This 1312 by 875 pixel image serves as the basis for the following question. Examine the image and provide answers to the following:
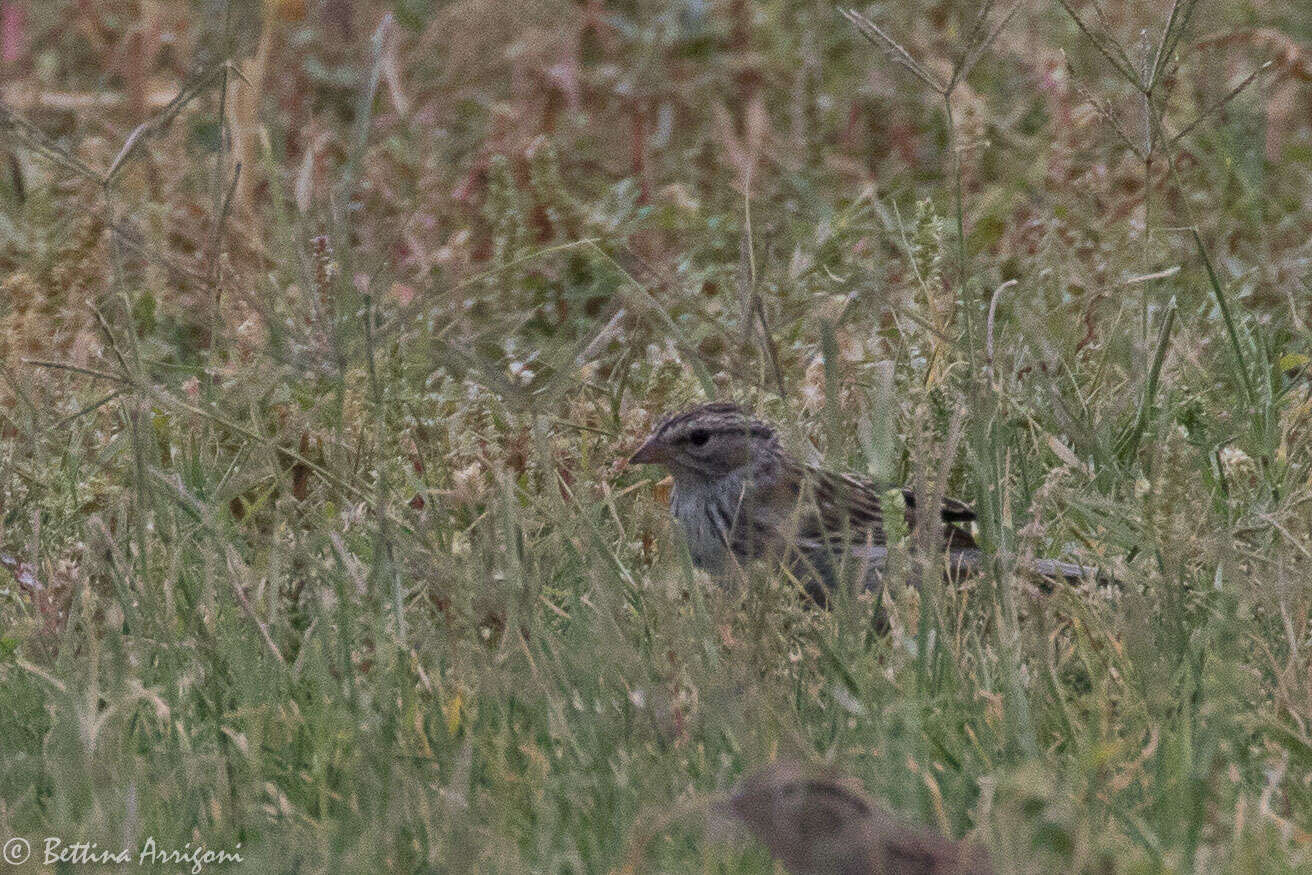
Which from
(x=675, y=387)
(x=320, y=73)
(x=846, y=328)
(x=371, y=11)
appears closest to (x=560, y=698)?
(x=675, y=387)

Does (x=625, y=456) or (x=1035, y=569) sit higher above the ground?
(x=1035, y=569)

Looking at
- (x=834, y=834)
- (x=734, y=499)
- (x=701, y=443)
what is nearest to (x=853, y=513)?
(x=734, y=499)

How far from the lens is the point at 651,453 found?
412 cm

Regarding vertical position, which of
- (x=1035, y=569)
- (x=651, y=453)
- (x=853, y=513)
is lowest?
(x=853, y=513)

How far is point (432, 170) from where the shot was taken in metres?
6.33

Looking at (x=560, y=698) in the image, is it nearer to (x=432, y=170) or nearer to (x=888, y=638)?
(x=888, y=638)

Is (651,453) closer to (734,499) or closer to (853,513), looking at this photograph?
(734,499)

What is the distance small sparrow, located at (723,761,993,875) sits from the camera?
6.66 feet

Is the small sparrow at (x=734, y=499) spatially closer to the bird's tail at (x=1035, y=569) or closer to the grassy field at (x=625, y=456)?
the bird's tail at (x=1035, y=569)

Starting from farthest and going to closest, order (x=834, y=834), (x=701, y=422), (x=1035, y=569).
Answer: (x=701, y=422)
(x=1035, y=569)
(x=834, y=834)

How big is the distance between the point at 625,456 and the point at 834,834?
88.3 inches

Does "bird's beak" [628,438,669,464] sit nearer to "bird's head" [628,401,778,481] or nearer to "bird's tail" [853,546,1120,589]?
"bird's head" [628,401,778,481]

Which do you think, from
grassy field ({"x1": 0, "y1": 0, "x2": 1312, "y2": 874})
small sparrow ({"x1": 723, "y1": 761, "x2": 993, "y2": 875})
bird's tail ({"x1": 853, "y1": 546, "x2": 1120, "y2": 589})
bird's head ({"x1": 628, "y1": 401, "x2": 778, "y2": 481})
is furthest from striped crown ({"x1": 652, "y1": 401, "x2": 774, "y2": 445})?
small sparrow ({"x1": 723, "y1": 761, "x2": 993, "y2": 875})

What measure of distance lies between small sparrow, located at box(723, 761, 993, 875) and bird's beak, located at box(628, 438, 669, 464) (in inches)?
80.0
